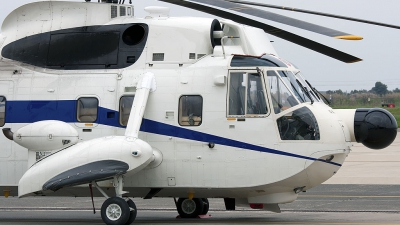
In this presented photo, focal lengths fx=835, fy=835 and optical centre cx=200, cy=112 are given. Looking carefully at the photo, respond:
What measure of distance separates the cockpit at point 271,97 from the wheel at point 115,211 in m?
2.29

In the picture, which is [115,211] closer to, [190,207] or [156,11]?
[190,207]

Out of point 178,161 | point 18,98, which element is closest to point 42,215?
point 18,98

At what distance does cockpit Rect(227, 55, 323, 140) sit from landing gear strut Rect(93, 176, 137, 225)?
2.17 meters

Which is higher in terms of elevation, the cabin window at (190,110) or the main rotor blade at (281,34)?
the main rotor blade at (281,34)

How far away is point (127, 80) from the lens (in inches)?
566

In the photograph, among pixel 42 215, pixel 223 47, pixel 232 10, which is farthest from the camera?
pixel 42 215

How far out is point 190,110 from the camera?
1409cm

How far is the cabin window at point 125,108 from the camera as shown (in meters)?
14.3

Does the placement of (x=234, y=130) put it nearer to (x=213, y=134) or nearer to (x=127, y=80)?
(x=213, y=134)

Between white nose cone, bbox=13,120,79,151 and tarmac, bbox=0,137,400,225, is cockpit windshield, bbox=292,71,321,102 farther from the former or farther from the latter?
white nose cone, bbox=13,120,79,151

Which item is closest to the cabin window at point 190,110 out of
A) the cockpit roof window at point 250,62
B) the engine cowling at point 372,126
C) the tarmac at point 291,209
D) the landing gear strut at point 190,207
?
the cockpit roof window at point 250,62

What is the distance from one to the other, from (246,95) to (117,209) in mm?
2829

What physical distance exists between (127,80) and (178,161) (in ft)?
5.49

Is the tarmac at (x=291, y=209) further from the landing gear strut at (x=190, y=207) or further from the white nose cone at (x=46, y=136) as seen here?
the white nose cone at (x=46, y=136)
